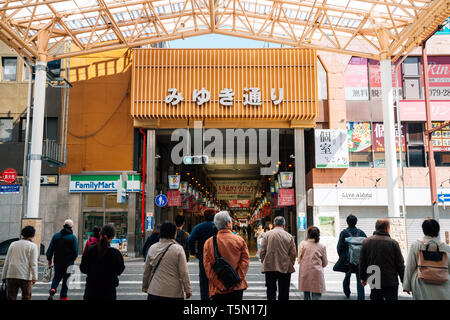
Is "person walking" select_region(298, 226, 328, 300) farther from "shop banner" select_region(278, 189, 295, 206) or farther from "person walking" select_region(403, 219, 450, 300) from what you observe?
"shop banner" select_region(278, 189, 295, 206)

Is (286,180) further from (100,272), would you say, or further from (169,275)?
(169,275)

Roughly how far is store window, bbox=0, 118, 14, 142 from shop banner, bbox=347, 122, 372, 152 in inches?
754

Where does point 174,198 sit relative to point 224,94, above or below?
below

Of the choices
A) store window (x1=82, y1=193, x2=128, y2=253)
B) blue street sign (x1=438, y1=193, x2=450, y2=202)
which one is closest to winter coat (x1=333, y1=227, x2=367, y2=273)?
blue street sign (x1=438, y1=193, x2=450, y2=202)

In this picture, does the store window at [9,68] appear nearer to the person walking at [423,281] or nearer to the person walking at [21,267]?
the person walking at [21,267]

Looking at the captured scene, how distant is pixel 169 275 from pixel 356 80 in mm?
22231

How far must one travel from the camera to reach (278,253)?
316 inches

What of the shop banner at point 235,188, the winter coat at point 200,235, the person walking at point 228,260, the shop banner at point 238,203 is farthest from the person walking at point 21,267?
the shop banner at point 238,203

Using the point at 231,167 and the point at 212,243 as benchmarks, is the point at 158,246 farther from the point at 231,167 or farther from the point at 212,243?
the point at 231,167

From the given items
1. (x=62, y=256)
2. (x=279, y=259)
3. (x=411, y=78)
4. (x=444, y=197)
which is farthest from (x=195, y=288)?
(x=411, y=78)

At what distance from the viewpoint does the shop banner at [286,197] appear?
975 inches

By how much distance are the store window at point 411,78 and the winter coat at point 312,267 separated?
773 inches

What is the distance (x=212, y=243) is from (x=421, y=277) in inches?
115

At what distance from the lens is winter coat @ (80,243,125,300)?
618cm
